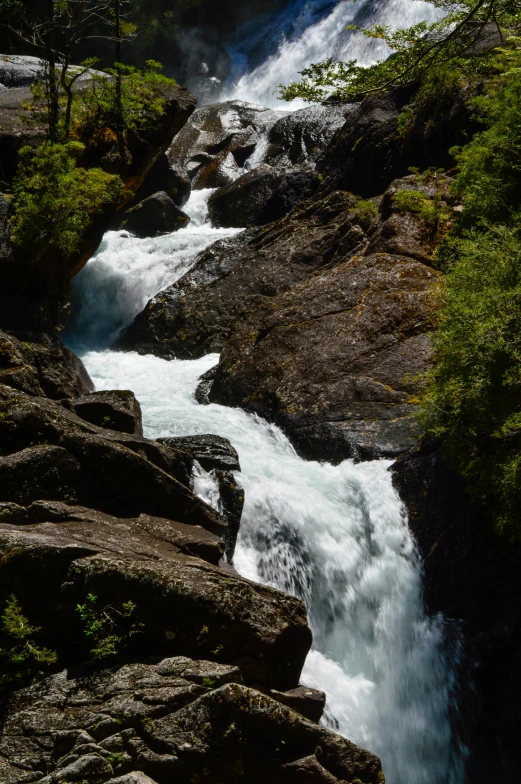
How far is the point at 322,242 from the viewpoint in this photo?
1641cm

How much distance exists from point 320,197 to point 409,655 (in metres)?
14.8

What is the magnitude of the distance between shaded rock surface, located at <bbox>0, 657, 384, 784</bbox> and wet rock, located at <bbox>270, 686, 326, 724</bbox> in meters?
0.45

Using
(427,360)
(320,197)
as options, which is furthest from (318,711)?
(320,197)

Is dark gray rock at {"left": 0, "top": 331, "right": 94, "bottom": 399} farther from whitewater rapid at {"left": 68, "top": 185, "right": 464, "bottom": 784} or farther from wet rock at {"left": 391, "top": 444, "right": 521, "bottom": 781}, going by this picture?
wet rock at {"left": 391, "top": 444, "right": 521, "bottom": 781}

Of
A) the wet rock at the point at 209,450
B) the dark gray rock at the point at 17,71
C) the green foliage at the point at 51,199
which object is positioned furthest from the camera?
the dark gray rock at the point at 17,71

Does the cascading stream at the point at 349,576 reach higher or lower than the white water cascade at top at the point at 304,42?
lower

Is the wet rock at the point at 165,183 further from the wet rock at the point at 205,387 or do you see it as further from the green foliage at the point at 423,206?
the wet rock at the point at 205,387

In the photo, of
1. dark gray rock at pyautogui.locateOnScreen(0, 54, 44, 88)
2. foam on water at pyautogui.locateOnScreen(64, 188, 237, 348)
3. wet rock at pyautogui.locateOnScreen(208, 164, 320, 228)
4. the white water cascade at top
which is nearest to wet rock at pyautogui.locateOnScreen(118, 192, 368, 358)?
foam on water at pyautogui.locateOnScreen(64, 188, 237, 348)

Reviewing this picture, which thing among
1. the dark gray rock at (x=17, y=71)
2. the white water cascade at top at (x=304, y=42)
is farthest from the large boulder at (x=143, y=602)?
the white water cascade at top at (x=304, y=42)

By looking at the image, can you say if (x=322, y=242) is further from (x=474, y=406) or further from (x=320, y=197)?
(x=474, y=406)

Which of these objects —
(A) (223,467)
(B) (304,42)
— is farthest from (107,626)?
(B) (304,42)

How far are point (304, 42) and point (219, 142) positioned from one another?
14.9m

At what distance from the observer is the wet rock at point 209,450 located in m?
9.52

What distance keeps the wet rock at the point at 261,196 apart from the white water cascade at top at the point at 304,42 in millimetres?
12798
